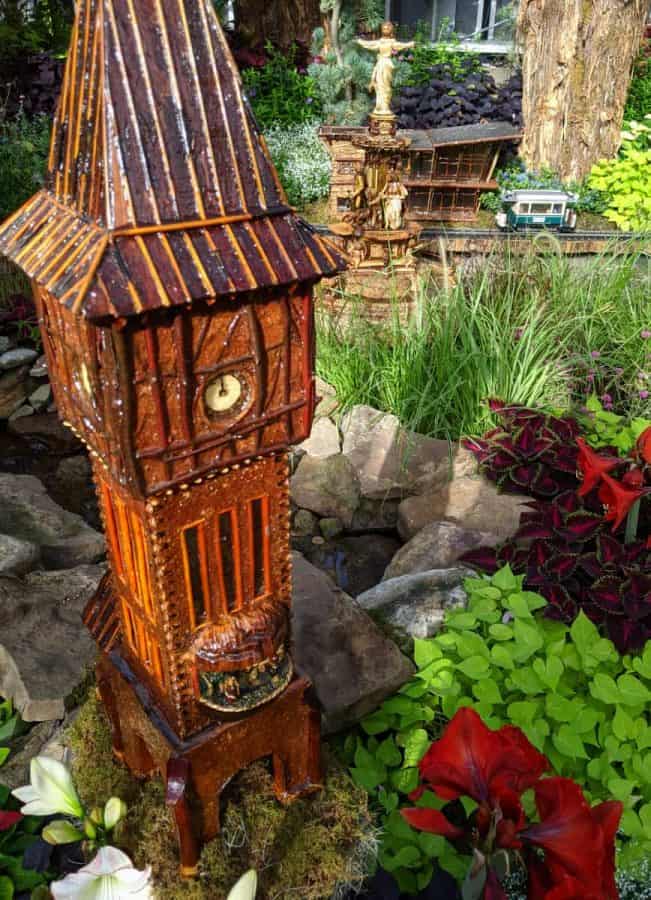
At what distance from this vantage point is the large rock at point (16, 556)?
2.91 metres

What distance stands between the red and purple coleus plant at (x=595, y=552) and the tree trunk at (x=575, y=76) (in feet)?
19.6

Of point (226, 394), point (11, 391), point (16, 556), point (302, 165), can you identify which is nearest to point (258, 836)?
point (226, 394)

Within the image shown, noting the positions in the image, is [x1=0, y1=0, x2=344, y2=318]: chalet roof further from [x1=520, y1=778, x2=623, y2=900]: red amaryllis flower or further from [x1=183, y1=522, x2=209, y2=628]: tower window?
[x1=520, y1=778, x2=623, y2=900]: red amaryllis flower

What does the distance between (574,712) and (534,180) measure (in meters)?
6.82

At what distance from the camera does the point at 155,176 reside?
1.06 m

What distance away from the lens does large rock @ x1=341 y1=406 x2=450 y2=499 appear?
383cm

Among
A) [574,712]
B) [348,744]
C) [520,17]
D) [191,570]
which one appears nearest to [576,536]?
[574,712]

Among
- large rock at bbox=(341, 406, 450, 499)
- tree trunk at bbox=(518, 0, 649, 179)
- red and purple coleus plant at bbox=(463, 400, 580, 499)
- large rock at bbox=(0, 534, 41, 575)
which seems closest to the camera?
large rock at bbox=(0, 534, 41, 575)

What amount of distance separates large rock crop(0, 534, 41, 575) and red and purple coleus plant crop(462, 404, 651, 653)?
1741 millimetres

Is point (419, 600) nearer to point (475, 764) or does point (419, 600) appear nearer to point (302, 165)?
point (475, 764)

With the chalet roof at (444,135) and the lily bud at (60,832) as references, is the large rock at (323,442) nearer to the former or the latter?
the lily bud at (60,832)

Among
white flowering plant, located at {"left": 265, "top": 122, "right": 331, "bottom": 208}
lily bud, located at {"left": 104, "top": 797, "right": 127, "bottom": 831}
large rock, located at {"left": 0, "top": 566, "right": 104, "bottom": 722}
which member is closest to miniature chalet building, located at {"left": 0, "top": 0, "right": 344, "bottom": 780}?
lily bud, located at {"left": 104, "top": 797, "right": 127, "bottom": 831}

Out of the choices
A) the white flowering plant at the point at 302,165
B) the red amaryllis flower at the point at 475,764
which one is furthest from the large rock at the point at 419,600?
the white flowering plant at the point at 302,165

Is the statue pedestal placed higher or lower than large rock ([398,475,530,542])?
higher
